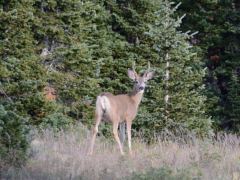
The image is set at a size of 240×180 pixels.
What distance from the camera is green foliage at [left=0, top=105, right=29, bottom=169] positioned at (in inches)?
291

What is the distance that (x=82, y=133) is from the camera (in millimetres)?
12477

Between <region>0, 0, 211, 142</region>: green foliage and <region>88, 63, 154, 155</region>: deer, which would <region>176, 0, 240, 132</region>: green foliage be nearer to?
Result: <region>0, 0, 211, 142</region>: green foliage

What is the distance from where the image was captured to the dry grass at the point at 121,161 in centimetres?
689

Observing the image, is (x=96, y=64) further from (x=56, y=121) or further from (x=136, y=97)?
(x=136, y=97)

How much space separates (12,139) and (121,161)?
1.51 m

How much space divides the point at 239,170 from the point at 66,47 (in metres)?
9.68

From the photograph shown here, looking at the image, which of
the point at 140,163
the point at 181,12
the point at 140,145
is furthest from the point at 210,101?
the point at 140,163

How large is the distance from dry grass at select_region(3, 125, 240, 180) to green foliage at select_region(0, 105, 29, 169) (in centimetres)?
19

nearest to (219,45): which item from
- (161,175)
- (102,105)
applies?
(102,105)

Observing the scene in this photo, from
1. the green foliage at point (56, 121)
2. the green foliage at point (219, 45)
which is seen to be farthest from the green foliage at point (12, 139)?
the green foliage at point (219, 45)

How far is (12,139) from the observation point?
25.0 ft

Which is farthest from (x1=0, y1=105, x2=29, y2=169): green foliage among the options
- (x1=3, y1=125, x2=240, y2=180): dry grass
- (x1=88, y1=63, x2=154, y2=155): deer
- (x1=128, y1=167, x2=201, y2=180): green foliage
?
(x1=88, y1=63, x2=154, y2=155): deer

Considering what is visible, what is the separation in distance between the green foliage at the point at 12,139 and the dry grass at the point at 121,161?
0.64 ft

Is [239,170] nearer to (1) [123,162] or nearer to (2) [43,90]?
(1) [123,162]
